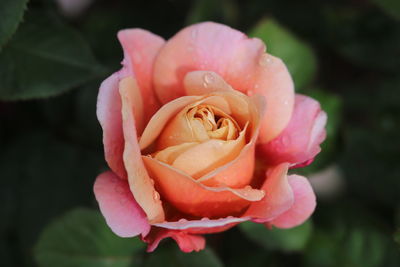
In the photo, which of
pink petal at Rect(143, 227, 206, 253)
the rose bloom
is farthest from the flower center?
pink petal at Rect(143, 227, 206, 253)

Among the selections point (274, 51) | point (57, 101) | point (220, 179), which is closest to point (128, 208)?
point (220, 179)

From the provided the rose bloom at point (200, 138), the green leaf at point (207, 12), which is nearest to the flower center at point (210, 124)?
the rose bloom at point (200, 138)

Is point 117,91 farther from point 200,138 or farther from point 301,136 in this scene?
point 301,136

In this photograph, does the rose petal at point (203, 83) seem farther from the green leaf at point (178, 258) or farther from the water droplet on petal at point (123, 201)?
the green leaf at point (178, 258)

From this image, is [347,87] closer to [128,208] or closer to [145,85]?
[145,85]

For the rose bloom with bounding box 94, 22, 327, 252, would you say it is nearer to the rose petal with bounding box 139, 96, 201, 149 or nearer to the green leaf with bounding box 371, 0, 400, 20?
the rose petal with bounding box 139, 96, 201, 149

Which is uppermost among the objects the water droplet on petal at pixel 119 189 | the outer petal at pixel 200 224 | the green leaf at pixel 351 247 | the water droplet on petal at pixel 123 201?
the outer petal at pixel 200 224
